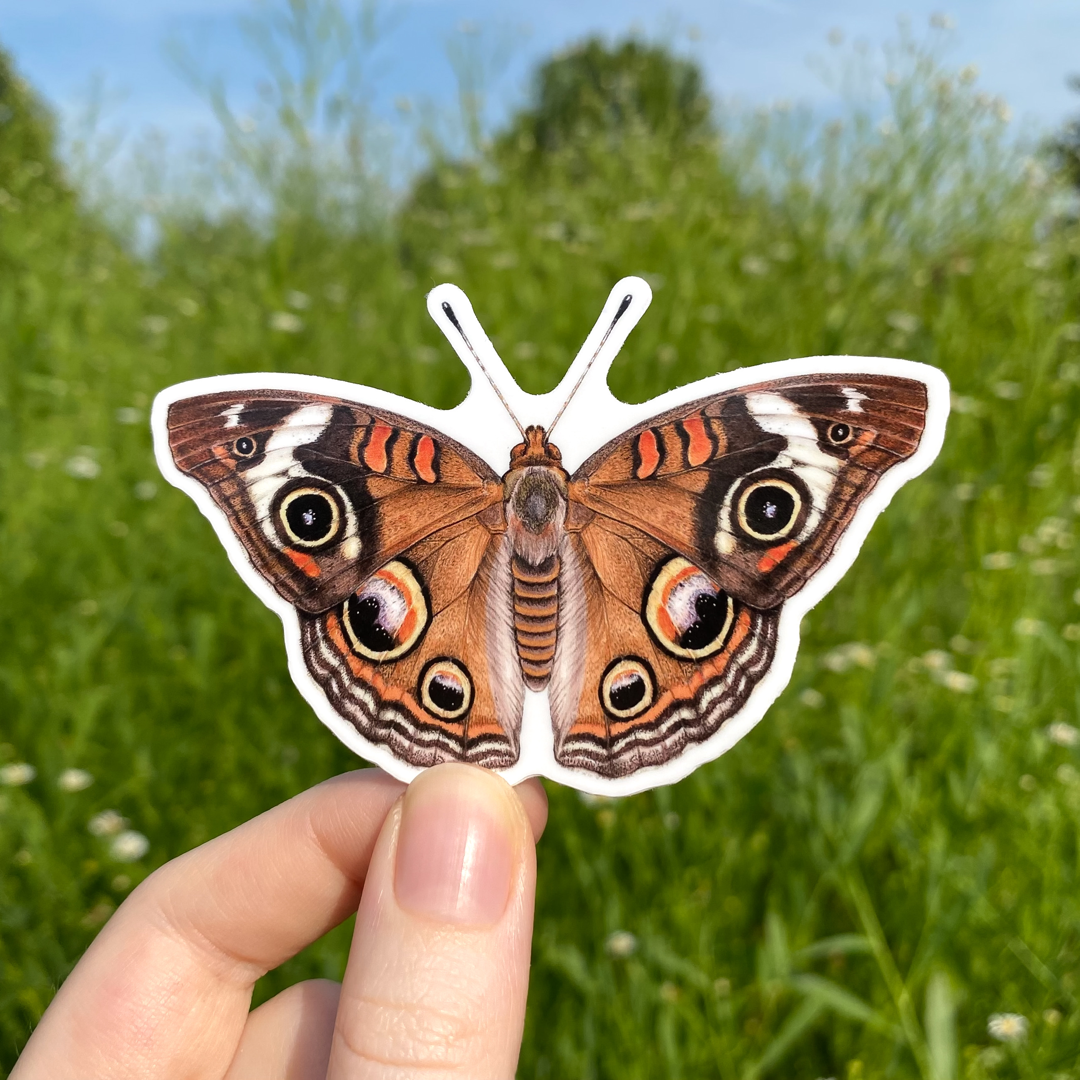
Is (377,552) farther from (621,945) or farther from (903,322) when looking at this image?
(903,322)

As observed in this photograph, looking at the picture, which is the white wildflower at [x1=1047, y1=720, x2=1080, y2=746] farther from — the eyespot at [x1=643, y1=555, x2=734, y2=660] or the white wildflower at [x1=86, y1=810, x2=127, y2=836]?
the white wildflower at [x1=86, y1=810, x2=127, y2=836]

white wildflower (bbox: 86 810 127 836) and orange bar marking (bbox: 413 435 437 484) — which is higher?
orange bar marking (bbox: 413 435 437 484)

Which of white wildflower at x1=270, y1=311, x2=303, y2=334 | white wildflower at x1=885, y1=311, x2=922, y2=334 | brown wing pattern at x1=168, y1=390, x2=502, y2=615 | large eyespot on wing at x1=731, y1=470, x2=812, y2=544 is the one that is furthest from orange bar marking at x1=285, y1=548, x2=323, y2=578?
white wildflower at x1=885, y1=311, x2=922, y2=334

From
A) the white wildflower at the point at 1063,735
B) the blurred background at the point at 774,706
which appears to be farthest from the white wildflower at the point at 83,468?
the white wildflower at the point at 1063,735

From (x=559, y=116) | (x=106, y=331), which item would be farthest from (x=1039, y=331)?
(x=559, y=116)

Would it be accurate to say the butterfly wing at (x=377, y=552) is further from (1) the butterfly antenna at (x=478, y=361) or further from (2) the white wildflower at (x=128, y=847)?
(2) the white wildflower at (x=128, y=847)

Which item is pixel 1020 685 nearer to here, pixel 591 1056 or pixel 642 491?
pixel 591 1056

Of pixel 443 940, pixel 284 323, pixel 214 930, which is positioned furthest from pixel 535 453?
pixel 284 323
